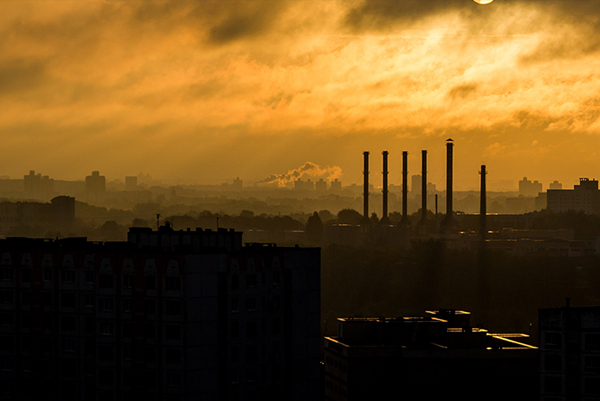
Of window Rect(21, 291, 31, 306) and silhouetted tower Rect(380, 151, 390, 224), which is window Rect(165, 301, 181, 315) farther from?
silhouetted tower Rect(380, 151, 390, 224)

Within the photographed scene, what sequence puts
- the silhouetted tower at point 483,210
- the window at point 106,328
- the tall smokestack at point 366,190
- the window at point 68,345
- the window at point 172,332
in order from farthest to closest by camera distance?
the tall smokestack at point 366,190, the silhouetted tower at point 483,210, the window at point 68,345, the window at point 106,328, the window at point 172,332

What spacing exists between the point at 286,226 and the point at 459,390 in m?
113

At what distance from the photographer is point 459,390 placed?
146 feet

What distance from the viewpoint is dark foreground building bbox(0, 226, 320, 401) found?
31.8 meters

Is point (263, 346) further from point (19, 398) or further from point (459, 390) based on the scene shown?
point (459, 390)

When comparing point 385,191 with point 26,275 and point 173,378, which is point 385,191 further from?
point 173,378

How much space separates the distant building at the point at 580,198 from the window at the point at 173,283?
166 meters

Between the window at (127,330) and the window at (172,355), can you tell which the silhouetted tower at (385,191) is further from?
the window at (172,355)

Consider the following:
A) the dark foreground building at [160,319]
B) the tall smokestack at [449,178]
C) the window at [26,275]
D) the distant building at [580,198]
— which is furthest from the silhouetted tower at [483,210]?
the window at [26,275]

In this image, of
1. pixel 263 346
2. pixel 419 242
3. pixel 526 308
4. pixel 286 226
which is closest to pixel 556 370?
pixel 263 346

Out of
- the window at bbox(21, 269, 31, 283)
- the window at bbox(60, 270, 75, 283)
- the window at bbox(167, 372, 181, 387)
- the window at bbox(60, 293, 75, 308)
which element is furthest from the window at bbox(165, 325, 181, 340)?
the window at bbox(21, 269, 31, 283)

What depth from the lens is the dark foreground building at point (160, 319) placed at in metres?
31.8

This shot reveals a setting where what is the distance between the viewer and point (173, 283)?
31953 millimetres

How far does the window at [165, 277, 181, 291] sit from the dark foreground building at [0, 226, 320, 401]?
0.11 feet
